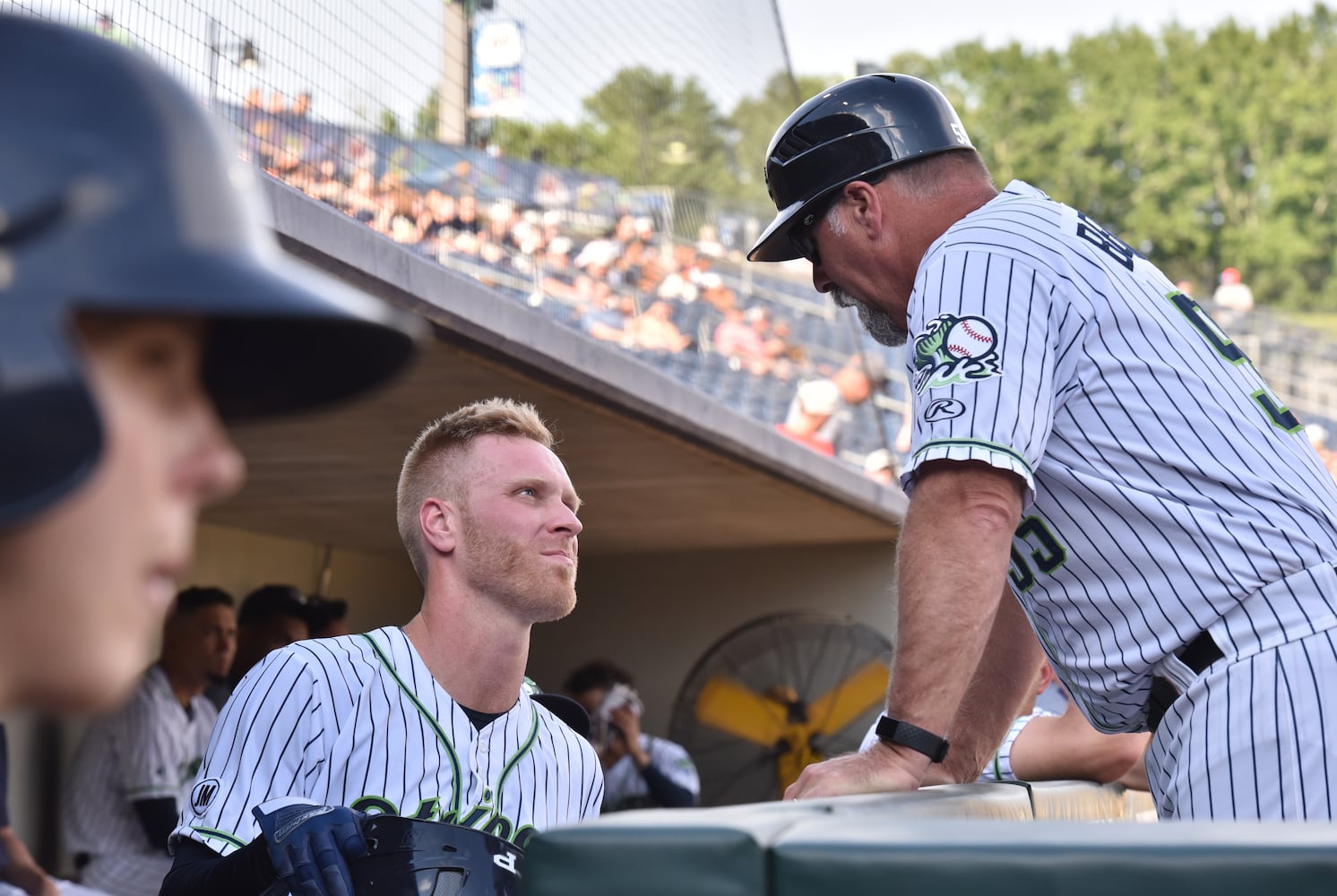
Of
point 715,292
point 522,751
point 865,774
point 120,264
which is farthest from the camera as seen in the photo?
point 715,292

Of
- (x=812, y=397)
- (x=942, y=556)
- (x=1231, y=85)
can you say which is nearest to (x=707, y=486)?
(x=812, y=397)

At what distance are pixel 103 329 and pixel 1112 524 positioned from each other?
56.5 inches

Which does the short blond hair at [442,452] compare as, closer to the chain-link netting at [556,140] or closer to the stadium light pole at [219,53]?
the chain-link netting at [556,140]

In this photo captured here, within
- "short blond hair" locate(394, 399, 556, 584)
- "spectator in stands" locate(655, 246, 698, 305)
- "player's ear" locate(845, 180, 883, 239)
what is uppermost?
"spectator in stands" locate(655, 246, 698, 305)

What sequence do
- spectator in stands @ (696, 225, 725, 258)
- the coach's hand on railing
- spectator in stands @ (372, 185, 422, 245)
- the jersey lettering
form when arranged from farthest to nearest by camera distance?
1. spectator in stands @ (696, 225, 725, 258)
2. spectator in stands @ (372, 185, 422, 245)
3. the jersey lettering
4. the coach's hand on railing

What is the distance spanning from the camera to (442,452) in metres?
2.79

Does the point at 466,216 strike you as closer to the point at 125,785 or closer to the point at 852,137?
the point at 125,785

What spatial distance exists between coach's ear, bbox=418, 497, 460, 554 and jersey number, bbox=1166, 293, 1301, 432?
1307 mm

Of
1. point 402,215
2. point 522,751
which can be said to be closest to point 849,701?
point 402,215

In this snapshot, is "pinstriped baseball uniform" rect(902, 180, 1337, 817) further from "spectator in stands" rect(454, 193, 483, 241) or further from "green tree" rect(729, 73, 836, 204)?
"green tree" rect(729, 73, 836, 204)

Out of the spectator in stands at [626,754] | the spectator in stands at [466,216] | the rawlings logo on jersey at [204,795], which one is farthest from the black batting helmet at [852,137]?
the spectator in stands at [626,754]

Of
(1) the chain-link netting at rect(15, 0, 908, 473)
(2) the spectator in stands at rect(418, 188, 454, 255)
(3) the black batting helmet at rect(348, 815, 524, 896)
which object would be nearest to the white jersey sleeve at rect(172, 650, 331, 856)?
(3) the black batting helmet at rect(348, 815, 524, 896)

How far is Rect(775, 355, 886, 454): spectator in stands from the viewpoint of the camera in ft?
28.9

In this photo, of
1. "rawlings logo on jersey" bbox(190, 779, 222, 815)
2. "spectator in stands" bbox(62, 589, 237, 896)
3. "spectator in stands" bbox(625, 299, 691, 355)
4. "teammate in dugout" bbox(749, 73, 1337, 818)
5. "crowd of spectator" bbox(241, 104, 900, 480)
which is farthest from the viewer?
"spectator in stands" bbox(625, 299, 691, 355)
